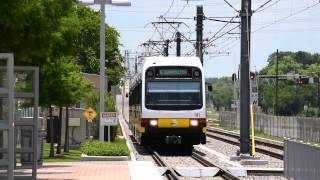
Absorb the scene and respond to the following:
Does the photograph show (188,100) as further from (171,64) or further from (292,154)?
(292,154)

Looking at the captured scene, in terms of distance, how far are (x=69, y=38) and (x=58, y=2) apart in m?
2.22

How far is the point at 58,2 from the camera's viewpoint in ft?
53.3

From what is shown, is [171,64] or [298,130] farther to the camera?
[298,130]

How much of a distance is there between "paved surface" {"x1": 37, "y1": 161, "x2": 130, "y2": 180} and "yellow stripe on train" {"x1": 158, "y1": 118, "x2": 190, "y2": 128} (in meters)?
4.67

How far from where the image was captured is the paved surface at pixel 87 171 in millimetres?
20531

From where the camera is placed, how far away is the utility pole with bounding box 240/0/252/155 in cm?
2931

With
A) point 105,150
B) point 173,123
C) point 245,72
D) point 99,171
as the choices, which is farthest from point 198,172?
point 173,123

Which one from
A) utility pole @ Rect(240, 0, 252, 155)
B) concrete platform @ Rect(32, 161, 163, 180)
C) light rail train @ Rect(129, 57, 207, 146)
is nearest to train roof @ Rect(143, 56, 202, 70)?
light rail train @ Rect(129, 57, 207, 146)

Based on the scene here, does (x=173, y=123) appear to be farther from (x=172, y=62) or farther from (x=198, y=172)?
(x=198, y=172)

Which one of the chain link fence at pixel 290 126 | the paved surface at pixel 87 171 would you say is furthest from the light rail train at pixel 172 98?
the chain link fence at pixel 290 126

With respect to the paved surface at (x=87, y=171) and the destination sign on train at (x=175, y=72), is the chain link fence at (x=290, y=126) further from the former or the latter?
the paved surface at (x=87, y=171)

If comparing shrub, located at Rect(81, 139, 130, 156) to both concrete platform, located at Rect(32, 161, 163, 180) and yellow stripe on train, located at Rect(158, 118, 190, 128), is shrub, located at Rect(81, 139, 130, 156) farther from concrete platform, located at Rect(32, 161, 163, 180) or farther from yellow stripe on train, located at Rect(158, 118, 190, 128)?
yellow stripe on train, located at Rect(158, 118, 190, 128)

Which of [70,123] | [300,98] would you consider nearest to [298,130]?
[70,123]

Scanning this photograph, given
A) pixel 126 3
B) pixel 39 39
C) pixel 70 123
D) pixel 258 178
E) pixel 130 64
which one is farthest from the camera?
pixel 130 64
